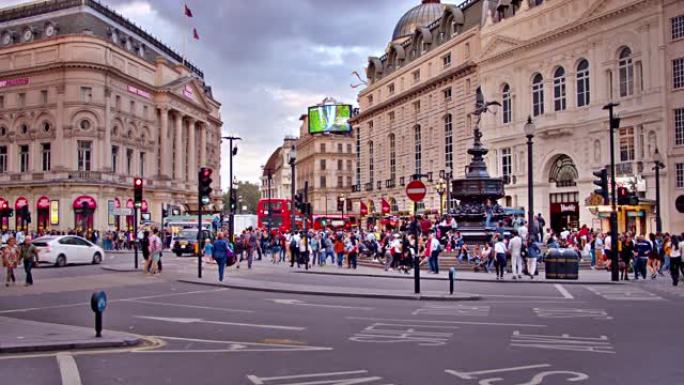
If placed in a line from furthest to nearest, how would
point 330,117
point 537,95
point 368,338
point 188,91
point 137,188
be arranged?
point 330,117 → point 188,91 → point 537,95 → point 137,188 → point 368,338

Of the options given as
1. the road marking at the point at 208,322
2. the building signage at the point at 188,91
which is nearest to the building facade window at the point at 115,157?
the building signage at the point at 188,91

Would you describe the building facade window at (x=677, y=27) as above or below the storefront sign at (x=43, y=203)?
above

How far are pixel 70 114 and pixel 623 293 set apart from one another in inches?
2293

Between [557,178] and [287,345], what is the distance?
1755 inches

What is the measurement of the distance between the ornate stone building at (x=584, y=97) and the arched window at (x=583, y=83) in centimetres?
7

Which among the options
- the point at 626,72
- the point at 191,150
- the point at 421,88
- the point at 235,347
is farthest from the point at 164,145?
the point at 235,347

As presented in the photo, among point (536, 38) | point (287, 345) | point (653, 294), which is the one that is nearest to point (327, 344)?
Answer: point (287, 345)

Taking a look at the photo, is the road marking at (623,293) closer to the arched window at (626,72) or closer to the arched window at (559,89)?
→ the arched window at (626,72)

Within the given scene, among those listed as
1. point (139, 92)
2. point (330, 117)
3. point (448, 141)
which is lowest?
point (448, 141)

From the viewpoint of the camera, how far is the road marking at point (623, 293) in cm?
1920

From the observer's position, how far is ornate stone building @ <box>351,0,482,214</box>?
63.5 meters

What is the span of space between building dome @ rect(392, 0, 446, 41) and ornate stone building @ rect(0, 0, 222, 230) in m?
34.2

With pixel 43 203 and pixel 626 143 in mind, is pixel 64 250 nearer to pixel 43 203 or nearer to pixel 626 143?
pixel 626 143

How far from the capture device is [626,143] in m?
45.7
